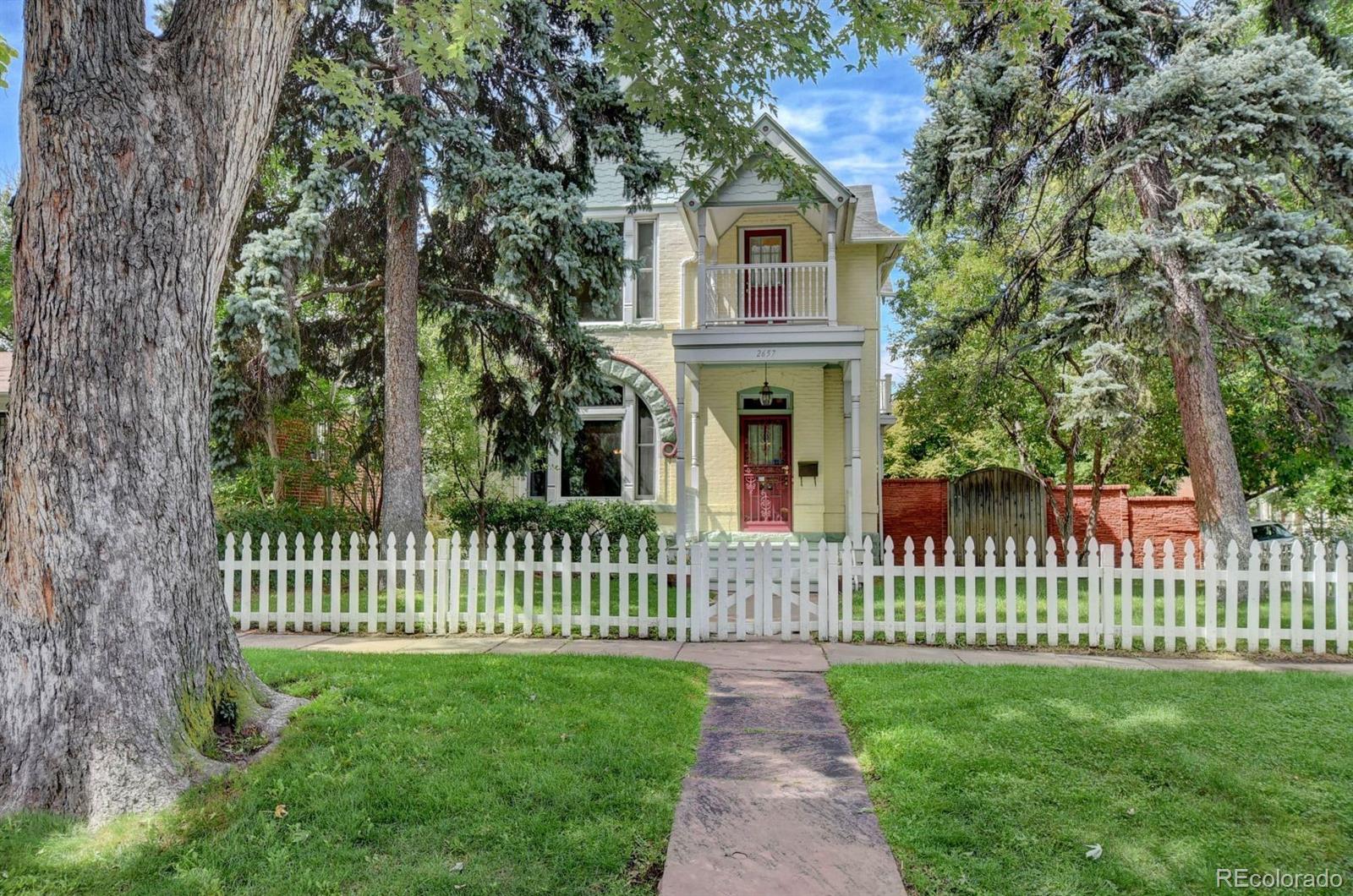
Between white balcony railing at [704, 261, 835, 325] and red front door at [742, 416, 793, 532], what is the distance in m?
2.25

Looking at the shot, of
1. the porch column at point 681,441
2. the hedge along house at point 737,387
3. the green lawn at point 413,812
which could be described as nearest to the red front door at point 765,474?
the hedge along house at point 737,387

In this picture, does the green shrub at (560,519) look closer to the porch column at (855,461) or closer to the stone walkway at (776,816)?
the porch column at (855,461)

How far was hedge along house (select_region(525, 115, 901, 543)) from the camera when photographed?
504 inches

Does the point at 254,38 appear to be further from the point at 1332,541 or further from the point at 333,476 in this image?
the point at 1332,541

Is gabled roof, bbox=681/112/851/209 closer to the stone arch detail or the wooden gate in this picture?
the stone arch detail

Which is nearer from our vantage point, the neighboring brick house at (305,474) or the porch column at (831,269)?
the porch column at (831,269)

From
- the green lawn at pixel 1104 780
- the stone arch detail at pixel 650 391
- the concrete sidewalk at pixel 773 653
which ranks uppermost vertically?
the stone arch detail at pixel 650 391

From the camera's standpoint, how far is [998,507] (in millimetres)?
15195

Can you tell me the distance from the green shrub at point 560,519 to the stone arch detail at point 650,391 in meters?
1.62

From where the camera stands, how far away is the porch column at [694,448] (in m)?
12.6

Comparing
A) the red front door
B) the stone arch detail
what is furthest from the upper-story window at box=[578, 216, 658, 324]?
the red front door

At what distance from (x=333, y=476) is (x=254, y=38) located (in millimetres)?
10228

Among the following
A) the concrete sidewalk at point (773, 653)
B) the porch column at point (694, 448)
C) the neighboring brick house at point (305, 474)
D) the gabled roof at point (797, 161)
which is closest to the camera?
the concrete sidewalk at point (773, 653)

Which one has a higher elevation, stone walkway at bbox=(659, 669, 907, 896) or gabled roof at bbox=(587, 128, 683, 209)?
gabled roof at bbox=(587, 128, 683, 209)
